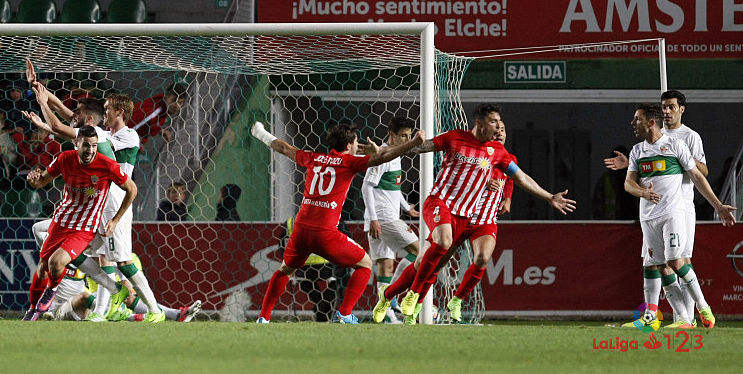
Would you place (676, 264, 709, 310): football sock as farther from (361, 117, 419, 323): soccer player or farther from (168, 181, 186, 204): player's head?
(168, 181, 186, 204): player's head

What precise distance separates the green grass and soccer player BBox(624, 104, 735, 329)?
1.48 metres

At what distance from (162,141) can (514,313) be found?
4.75m

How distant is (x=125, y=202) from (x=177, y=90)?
4.13 metres

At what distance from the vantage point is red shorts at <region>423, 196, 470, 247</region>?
25.9ft

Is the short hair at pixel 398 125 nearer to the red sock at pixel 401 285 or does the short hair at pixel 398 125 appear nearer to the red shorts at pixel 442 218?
the red shorts at pixel 442 218

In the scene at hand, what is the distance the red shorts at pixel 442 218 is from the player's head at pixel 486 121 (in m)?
0.58

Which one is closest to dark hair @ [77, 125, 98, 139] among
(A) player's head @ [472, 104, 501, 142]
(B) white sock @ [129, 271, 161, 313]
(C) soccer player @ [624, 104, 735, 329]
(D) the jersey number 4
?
(B) white sock @ [129, 271, 161, 313]

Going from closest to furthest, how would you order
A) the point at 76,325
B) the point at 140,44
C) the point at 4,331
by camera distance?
1. the point at 4,331
2. the point at 76,325
3. the point at 140,44

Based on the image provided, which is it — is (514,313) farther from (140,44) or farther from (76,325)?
(76,325)

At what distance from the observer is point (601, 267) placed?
438 inches

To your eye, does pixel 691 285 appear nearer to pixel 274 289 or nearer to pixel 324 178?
pixel 324 178

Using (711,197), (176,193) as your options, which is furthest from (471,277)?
(176,193)

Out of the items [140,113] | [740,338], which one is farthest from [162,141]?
[740,338]

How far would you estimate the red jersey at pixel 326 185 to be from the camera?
25.3ft
